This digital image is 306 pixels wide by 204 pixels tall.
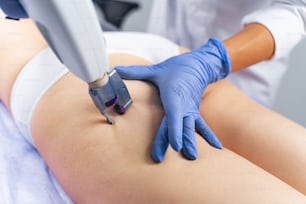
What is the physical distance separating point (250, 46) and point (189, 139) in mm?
455

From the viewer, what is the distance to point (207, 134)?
0.78 m

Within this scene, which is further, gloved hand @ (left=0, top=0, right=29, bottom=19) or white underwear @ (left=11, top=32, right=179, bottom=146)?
white underwear @ (left=11, top=32, right=179, bottom=146)

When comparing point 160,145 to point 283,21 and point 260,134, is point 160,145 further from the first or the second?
point 283,21

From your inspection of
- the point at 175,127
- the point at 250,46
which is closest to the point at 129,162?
the point at 175,127

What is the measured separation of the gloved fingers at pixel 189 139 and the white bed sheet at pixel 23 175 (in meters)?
0.26

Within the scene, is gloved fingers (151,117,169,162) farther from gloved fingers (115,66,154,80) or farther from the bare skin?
gloved fingers (115,66,154,80)

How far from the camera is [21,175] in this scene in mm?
826

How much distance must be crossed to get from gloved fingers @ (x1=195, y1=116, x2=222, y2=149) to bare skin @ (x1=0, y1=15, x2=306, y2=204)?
0.06ft

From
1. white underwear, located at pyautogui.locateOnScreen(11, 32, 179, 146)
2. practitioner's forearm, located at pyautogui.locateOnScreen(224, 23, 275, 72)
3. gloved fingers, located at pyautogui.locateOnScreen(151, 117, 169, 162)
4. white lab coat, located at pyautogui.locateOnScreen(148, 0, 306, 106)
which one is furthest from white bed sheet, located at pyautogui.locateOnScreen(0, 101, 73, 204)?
white lab coat, located at pyautogui.locateOnScreen(148, 0, 306, 106)

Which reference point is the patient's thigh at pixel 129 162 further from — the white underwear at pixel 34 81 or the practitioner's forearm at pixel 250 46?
the practitioner's forearm at pixel 250 46

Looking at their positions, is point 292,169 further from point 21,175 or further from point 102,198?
point 21,175

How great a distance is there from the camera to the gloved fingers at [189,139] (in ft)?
2.27

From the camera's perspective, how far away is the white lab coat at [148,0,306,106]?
1144mm

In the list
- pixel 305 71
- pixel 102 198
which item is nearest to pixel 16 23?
pixel 102 198
